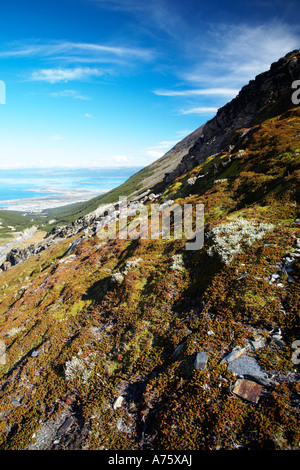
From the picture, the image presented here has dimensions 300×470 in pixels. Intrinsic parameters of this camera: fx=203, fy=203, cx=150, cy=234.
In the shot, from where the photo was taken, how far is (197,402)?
8508 mm

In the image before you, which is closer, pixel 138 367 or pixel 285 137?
pixel 138 367

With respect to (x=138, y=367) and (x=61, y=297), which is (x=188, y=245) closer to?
(x=138, y=367)

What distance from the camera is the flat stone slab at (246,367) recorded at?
845 cm

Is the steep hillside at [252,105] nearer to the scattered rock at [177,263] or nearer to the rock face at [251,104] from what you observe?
the rock face at [251,104]

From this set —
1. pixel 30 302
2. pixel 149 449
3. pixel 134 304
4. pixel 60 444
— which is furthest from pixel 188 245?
pixel 30 302

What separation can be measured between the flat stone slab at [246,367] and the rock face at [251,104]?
5375 cm

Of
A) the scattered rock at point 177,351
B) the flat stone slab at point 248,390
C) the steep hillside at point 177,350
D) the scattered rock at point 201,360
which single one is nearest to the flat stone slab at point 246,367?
the steep hillside at point 177,350

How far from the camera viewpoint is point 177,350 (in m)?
Result: 11.3

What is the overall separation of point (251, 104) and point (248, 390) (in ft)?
287

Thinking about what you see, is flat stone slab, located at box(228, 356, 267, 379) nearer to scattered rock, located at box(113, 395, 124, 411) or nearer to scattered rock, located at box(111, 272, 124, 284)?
scattered rock, located at box(113, 395, 124, 411)

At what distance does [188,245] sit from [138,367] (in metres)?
10.9

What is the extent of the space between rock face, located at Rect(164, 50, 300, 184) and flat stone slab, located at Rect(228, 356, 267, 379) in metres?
53.7

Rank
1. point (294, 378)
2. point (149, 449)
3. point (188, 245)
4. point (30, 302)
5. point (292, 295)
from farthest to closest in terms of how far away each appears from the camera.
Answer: point (30, 302), point (188, 245), point (292, 295), point (149, 449), point (294, 378)

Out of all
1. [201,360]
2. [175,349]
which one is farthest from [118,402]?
[201,360]
